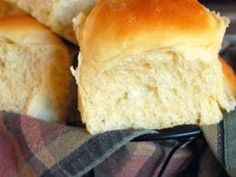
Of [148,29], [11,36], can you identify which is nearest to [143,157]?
[148,29]

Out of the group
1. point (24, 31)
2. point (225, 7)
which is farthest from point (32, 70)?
point (225, 7)

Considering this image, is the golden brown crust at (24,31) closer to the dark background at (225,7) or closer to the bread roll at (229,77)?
the bread roll at (229,77)

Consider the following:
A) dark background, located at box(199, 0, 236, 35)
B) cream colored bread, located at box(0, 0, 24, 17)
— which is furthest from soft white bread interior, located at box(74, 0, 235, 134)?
dark background, located at box(199, 0, 236, 35)

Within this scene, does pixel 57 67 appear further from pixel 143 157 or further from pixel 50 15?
pixel 143 157

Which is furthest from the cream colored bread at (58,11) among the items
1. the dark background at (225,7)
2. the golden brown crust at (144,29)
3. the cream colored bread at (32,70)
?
the dark background at (225,7)

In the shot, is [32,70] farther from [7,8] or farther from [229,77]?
[229,77]

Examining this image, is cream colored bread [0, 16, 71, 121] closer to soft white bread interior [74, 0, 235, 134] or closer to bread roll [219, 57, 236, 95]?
soft white bread interior [74, 0, 235, 134]
